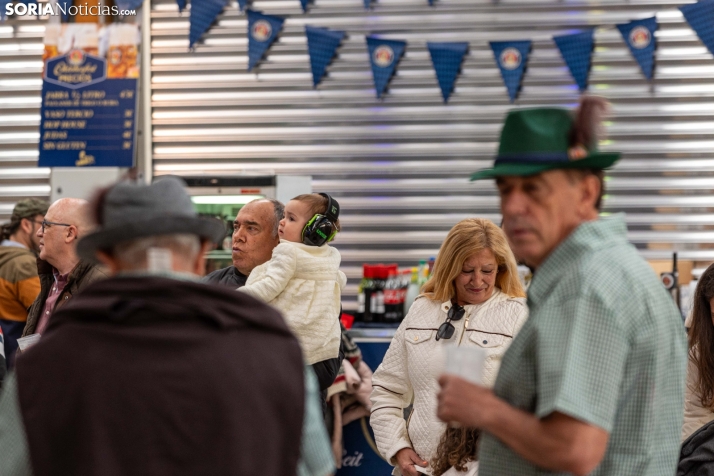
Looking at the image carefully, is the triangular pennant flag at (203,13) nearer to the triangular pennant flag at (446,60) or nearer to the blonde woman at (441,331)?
the triangular pennant flag at (446,60)

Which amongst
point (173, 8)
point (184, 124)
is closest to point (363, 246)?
point (184, 124)

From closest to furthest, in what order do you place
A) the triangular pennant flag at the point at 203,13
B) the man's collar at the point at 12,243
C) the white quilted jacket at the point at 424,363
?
the white quilted jacket at the point at 424,363 < the man's collar at the point at 12,243 < the triangular pennant flag at the point at 203,13

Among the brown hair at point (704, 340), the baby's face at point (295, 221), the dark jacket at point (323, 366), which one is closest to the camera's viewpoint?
the brown hair at point (704, 340)

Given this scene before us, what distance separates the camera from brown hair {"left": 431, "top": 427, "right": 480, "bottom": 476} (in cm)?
314

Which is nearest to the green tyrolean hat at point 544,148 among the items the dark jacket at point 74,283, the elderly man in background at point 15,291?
the dark jacket at point 74,283

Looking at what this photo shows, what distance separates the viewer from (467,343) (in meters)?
3.36

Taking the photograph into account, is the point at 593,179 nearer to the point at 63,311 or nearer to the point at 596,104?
the point at 596,104

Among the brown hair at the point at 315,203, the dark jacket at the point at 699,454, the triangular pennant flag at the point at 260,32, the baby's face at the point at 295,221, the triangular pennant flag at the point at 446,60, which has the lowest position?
the dark jacket at the point at 699,454

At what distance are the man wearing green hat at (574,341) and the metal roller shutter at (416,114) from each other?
5.89 m

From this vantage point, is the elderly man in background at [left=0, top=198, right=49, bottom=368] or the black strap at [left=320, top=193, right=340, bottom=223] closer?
the black strap at [left=320, top=193, right=340, bottom=223]

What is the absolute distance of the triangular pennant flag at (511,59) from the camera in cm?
761

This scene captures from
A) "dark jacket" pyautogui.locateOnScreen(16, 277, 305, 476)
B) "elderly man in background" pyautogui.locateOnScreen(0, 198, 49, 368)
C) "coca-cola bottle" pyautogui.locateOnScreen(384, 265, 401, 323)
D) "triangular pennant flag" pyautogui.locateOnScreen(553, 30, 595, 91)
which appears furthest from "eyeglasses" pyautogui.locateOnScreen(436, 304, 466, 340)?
"triangular pennant flag" pyautogui.locateOnScreen(553, 30, 595, 91)

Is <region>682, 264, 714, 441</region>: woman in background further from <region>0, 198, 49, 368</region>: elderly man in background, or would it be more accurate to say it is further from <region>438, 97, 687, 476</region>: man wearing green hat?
<region>0, 198, 49, 368</region>: elderly man in background

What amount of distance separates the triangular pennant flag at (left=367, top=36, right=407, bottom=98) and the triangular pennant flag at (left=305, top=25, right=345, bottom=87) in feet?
1.11
